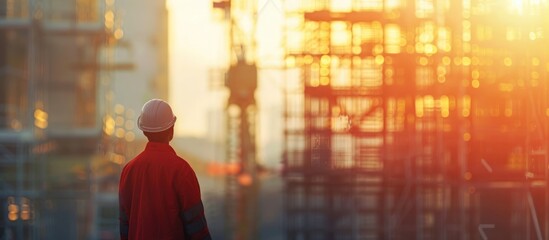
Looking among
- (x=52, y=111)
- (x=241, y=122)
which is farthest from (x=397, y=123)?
(x=52, y=111)

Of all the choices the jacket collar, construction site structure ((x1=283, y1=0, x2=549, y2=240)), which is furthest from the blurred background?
the jacket collar

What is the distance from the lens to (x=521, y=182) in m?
11.6

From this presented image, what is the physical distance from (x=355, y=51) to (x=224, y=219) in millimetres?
7298

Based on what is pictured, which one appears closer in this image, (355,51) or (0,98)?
(355,51)

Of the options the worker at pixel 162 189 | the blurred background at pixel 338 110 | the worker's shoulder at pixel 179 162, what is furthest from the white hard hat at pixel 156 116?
the blurred background at pixel 338 110

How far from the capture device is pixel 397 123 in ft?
43.4

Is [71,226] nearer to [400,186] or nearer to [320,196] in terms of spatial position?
[320,196]

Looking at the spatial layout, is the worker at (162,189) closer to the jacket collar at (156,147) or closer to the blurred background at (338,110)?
the jacket collar at (156,147)

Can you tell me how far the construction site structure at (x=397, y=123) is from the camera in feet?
39.3

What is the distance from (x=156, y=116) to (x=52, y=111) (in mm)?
13212

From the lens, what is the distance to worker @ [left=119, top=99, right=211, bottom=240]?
461 centimetres

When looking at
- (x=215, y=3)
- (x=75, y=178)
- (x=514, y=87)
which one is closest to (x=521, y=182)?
(x=514, y=87)

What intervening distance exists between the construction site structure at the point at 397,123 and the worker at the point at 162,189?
7.41m

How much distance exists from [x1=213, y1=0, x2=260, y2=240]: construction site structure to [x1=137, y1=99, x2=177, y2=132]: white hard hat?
10.5 m
